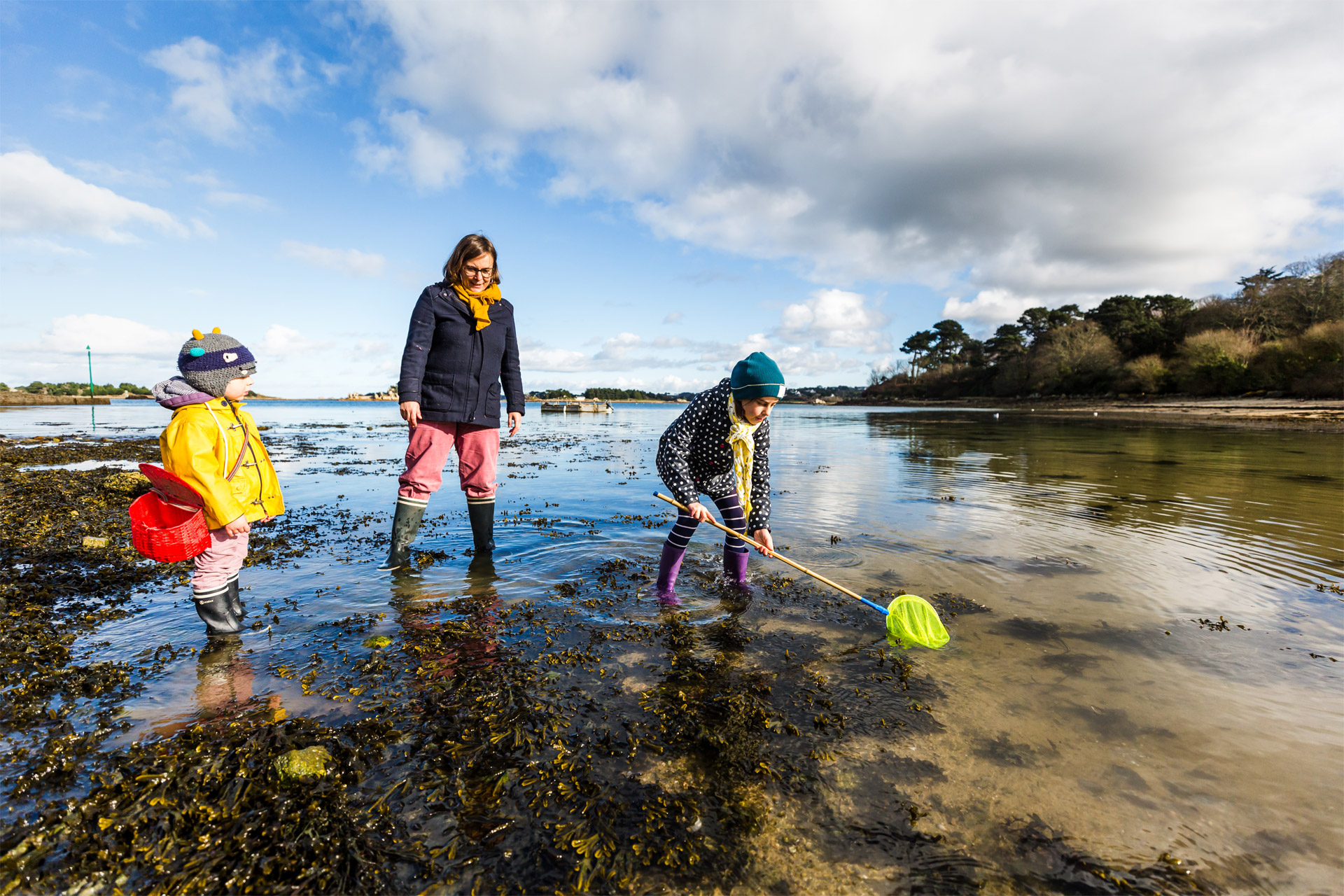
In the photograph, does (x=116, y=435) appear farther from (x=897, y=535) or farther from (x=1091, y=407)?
(x=1091, y=407)

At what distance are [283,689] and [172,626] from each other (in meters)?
1.56

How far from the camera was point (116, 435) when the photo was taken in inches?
898

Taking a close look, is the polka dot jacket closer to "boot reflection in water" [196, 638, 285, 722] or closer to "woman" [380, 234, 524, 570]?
"woman" [380, 234, 524, 570]

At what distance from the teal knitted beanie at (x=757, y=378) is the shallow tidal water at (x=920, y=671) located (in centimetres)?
179

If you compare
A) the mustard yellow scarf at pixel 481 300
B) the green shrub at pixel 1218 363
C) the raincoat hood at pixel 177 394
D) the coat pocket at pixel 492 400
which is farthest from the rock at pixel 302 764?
the green shrub at pixel 1218 363

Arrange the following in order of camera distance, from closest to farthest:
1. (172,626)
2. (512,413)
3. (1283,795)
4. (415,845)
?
(415,845) < (1283,795) < (172,626) < (512,413)

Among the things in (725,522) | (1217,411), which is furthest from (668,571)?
(1217,411)

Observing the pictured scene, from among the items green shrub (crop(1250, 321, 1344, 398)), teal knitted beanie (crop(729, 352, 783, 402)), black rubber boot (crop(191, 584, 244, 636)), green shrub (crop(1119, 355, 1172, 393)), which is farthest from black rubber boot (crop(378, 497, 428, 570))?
green shrub (crop(1119, 355, 1172, 393))

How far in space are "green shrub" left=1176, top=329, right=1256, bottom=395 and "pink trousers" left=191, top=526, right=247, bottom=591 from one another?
63.2 metres

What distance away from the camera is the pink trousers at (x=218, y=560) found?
3496 millimetres

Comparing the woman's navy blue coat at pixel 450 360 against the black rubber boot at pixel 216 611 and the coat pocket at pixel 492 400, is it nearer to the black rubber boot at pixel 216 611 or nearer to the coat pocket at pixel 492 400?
the coat pocket at pixel 492 400

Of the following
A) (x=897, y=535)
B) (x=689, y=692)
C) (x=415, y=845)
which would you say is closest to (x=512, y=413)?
(x=689, y=692)

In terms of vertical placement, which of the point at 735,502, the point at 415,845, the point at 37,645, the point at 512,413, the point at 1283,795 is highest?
the point at 512,413

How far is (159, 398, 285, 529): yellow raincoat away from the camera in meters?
3.28
